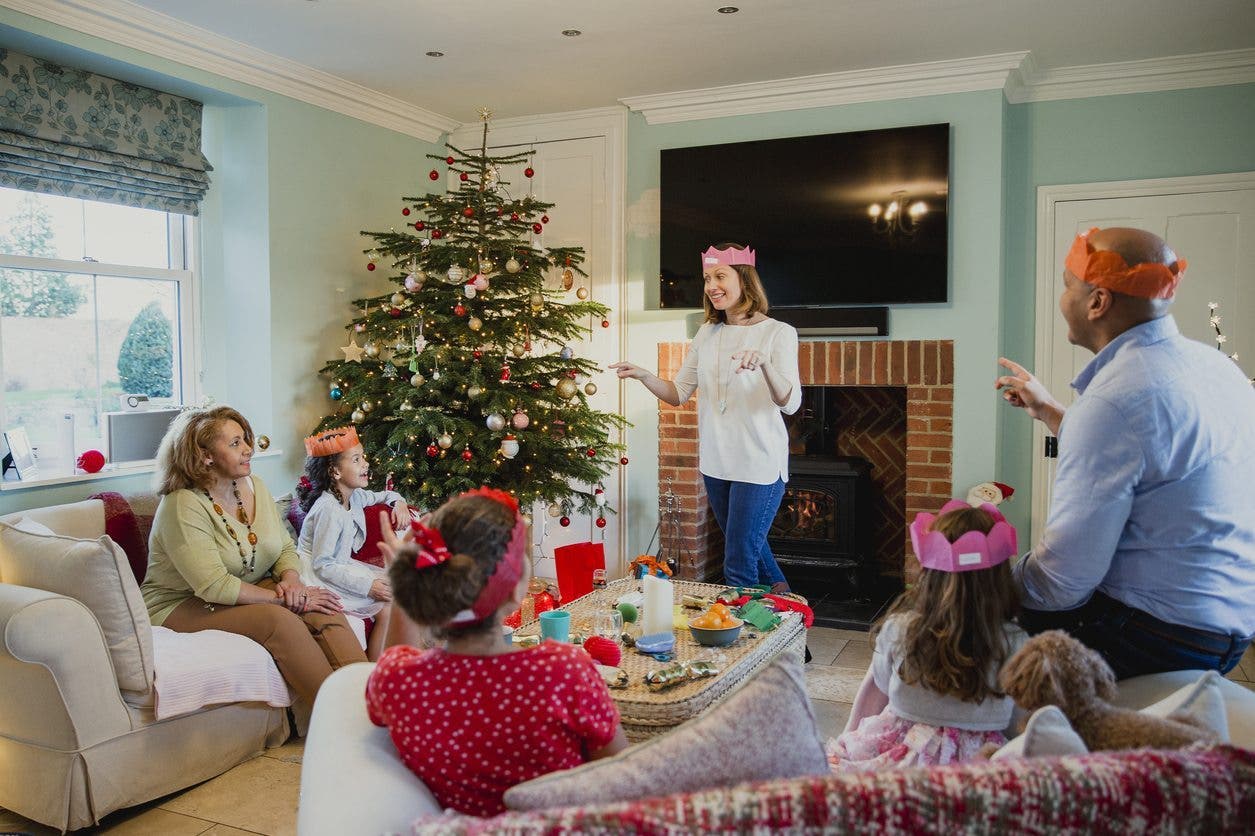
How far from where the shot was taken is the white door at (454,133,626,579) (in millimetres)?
5082

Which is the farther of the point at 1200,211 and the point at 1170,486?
the point at 1200,211

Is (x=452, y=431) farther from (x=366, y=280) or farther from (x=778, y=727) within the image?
(x=778, y=727)

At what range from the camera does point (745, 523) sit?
11.8 ft

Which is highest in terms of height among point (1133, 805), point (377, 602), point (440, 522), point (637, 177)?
point (637, 177)

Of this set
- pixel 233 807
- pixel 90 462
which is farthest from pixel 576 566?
pixel 90 462

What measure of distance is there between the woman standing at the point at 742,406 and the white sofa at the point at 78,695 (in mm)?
1889

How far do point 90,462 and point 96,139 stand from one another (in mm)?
1261

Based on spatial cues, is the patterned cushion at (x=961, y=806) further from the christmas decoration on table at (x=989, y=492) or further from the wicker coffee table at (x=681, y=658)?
the christmas decoration on table at (x=989, y=492)

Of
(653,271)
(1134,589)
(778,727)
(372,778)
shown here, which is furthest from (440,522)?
(653,271)

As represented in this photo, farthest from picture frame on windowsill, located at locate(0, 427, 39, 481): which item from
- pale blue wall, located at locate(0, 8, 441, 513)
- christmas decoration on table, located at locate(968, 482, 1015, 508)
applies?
christmas decoration on table, located at locate(968, 482, 1015, 508)

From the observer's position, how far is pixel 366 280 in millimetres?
4934

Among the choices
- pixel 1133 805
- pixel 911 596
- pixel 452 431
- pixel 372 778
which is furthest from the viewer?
pixel 452 431

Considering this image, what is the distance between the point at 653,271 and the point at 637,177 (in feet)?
1.62

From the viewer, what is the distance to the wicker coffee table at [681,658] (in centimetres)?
222
